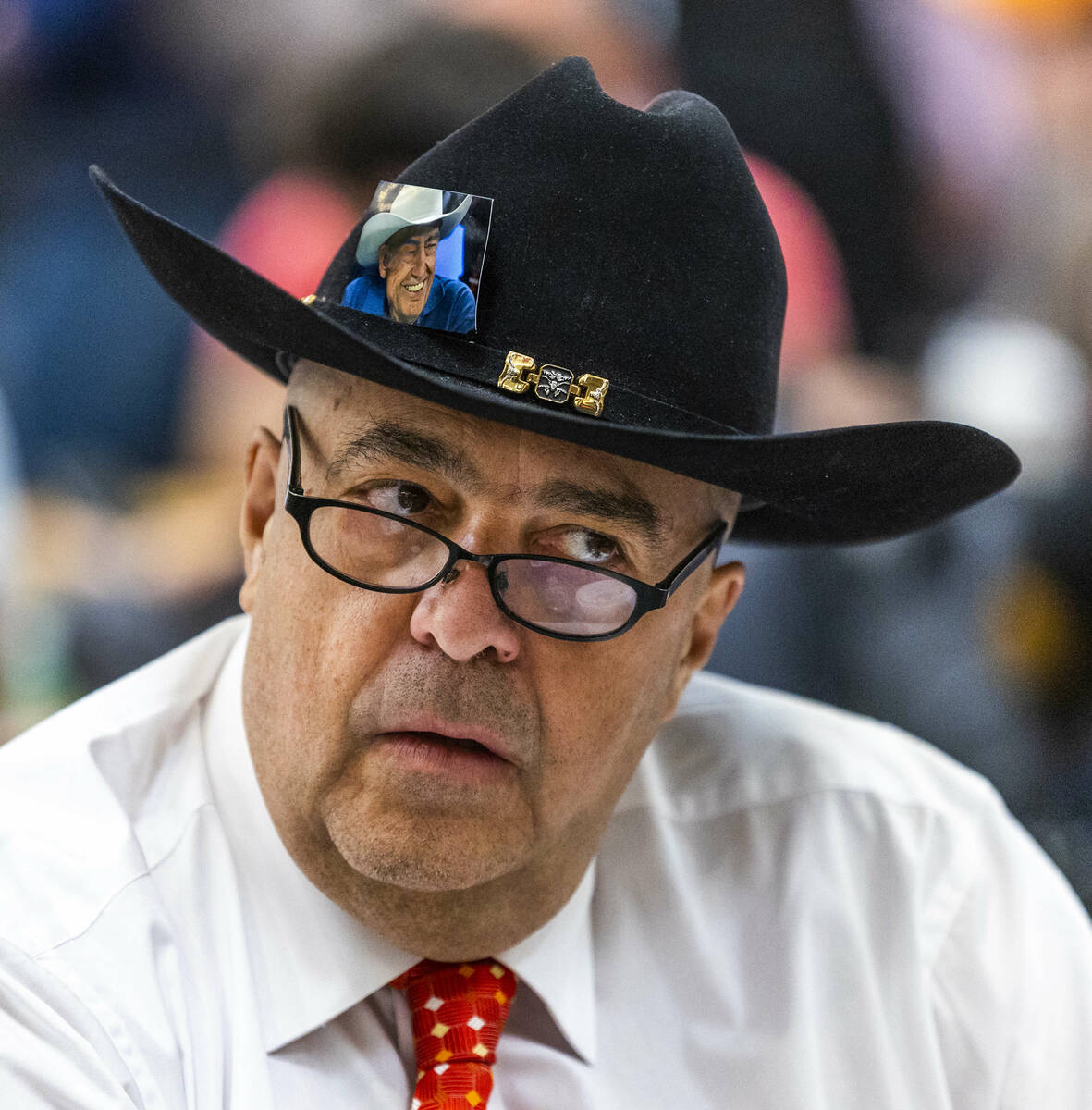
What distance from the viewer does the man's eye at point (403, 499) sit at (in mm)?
1463

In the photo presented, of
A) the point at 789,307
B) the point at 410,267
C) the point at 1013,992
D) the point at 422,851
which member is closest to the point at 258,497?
the point at 410,267

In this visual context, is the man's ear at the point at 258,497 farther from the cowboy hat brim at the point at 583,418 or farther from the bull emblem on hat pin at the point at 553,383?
the bull emblem on hat pin at the point at 553,383

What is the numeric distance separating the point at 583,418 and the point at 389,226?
304 millimetres

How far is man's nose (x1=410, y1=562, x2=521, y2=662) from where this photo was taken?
55.0 inches

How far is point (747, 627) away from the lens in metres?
2.82

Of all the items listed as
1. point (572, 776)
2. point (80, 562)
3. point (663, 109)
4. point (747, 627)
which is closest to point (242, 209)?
point (80, 562)

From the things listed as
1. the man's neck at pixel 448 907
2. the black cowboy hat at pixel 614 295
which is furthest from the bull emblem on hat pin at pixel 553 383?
the man's neck at pixel 448 907

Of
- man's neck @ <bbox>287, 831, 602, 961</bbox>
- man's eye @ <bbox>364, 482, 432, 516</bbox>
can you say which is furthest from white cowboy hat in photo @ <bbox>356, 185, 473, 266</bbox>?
man's neck @ <bbox>287, 831, 602, 961</bbox>

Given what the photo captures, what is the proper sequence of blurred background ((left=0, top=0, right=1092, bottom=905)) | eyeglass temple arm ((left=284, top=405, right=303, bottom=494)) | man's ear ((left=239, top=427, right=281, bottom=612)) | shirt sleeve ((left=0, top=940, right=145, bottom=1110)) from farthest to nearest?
1. blurred background ((left=0, top=0, right=1092, bottom=905))
2. man's ear ((left=239, top=427, right=281, bottom=612))
3. eyeglass temple arm ((left=284, top=405, right=303, bottom=494))
4. shirt sleeve ((left=0, top=940, right=145, bottom=1110))

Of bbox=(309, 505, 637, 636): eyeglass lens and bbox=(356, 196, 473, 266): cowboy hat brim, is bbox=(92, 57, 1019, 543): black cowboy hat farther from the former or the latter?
bbox=(309, 505, 637, 636): eyeglass lens

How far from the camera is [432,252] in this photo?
4.68 feet

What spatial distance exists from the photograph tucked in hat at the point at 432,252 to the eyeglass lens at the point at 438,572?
22 centimetres

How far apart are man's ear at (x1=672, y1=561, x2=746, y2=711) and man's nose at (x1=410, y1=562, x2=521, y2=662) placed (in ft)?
1.27

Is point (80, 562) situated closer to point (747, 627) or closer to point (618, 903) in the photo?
point (747, 627)
